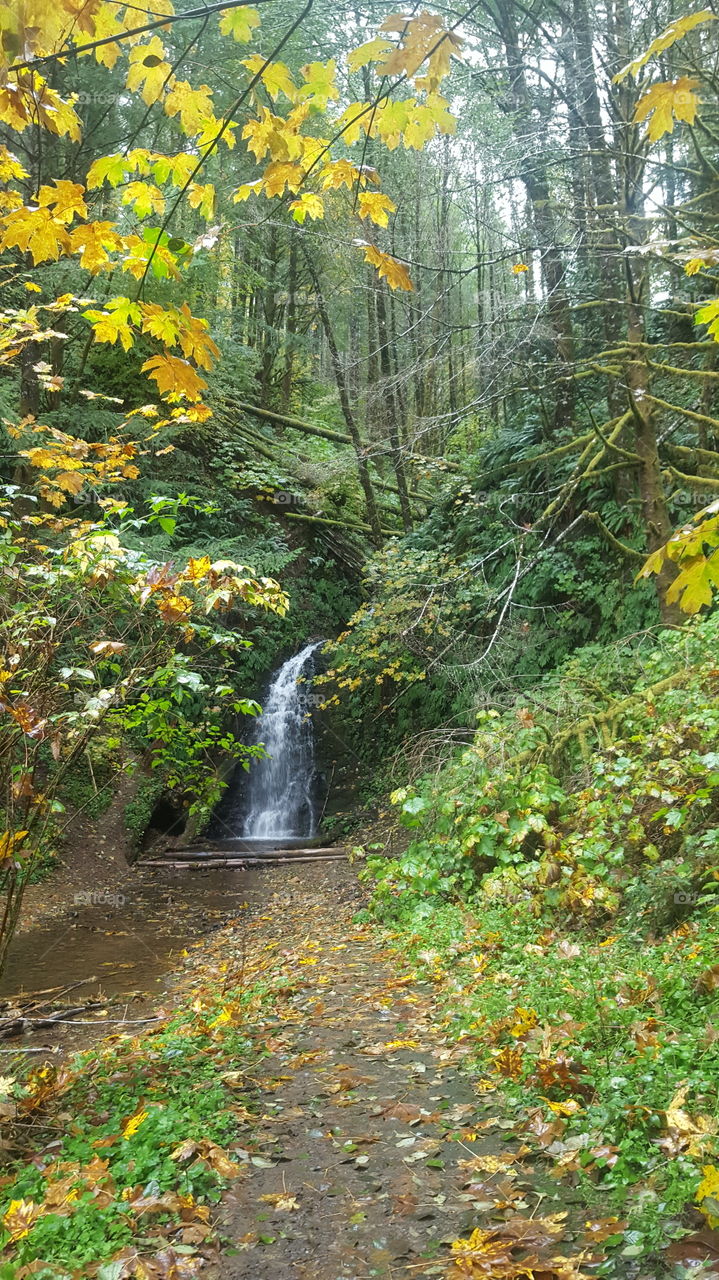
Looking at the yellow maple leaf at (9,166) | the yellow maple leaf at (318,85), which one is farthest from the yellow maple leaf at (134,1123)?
the yellow maple leaf at (9,166)

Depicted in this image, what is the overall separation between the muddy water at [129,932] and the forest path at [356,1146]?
1.56m

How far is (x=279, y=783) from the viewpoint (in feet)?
47.0

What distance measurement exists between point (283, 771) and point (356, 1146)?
36.9 ft

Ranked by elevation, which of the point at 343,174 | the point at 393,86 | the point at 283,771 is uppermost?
the point at 343,174

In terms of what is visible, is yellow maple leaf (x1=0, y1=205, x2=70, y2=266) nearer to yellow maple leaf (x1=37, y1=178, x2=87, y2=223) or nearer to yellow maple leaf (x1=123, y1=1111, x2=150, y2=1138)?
yellow maple leaf (x1=37, y1=178, x2=87, y2=223)

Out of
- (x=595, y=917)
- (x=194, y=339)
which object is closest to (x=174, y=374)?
(x=194, y=339)

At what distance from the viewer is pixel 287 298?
18672mm

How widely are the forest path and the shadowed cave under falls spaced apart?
8644 millimetres

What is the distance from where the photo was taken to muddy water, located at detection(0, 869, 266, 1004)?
6.63 m

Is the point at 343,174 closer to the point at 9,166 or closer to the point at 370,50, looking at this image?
the point at 370,50

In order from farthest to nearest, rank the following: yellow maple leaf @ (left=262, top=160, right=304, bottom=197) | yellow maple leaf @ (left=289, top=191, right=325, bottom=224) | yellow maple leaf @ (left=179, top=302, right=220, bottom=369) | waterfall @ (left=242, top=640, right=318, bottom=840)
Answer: waterfall @ (left=242, top=640, right=318, bottom=840)
yellow maple leaf @ (left=289, top=191, right=325, bottom=224)
yellow maple leaf @ (left=262, top=160, right=304, bottom=197)
yellow maple leaf @ (left=179, top=302, right=220, bottom=369)

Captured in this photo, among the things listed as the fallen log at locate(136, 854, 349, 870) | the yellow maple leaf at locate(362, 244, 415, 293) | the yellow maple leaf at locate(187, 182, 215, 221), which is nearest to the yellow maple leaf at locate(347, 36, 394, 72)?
the yellow maple leaf at locate(362, 244, 415, 293)

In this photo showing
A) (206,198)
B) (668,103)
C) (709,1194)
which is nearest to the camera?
(668,103)

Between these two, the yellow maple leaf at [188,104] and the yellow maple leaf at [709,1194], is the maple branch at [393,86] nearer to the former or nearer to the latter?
the yellow maple leaf at [188,104]
